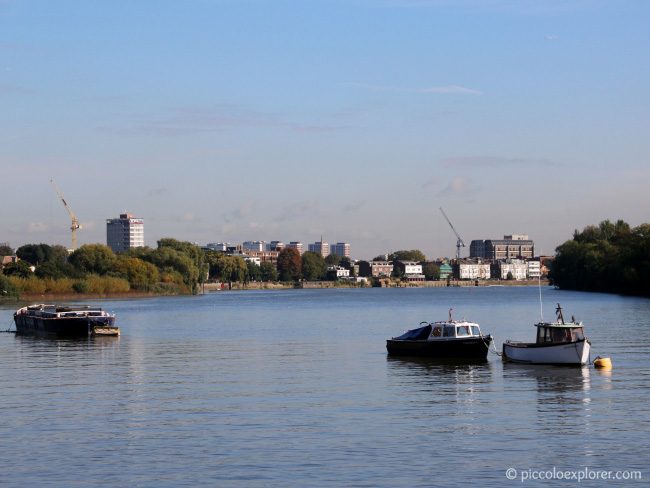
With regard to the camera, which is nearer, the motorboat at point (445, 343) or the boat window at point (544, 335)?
the boat window at point (544, 335)

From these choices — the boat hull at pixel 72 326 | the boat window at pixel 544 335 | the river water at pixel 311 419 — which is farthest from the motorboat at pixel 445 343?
the boat hull at pixel 72 326

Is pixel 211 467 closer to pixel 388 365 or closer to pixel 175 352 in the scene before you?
pixel 388 365

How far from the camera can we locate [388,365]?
64.5 meters

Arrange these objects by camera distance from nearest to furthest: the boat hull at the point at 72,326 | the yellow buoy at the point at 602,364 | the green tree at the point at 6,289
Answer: the yellow buoy at the point at 602,364
the boat hull at the point at 72,326
the green tree at the point at 6,289

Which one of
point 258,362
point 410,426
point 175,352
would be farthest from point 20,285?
point 410,426

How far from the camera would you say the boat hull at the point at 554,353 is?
59906mm

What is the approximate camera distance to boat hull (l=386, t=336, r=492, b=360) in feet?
220

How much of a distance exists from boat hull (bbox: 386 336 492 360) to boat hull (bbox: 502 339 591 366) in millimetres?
3821

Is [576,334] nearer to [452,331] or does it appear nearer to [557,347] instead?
[557,347]

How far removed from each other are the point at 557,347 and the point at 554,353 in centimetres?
44

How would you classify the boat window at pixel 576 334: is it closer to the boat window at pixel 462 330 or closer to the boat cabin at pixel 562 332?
the boat cabin at pixel 562 332

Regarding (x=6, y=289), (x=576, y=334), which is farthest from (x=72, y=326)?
(x=6, y=289)

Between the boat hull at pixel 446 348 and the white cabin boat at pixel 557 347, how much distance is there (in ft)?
11.3

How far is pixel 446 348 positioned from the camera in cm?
6806
